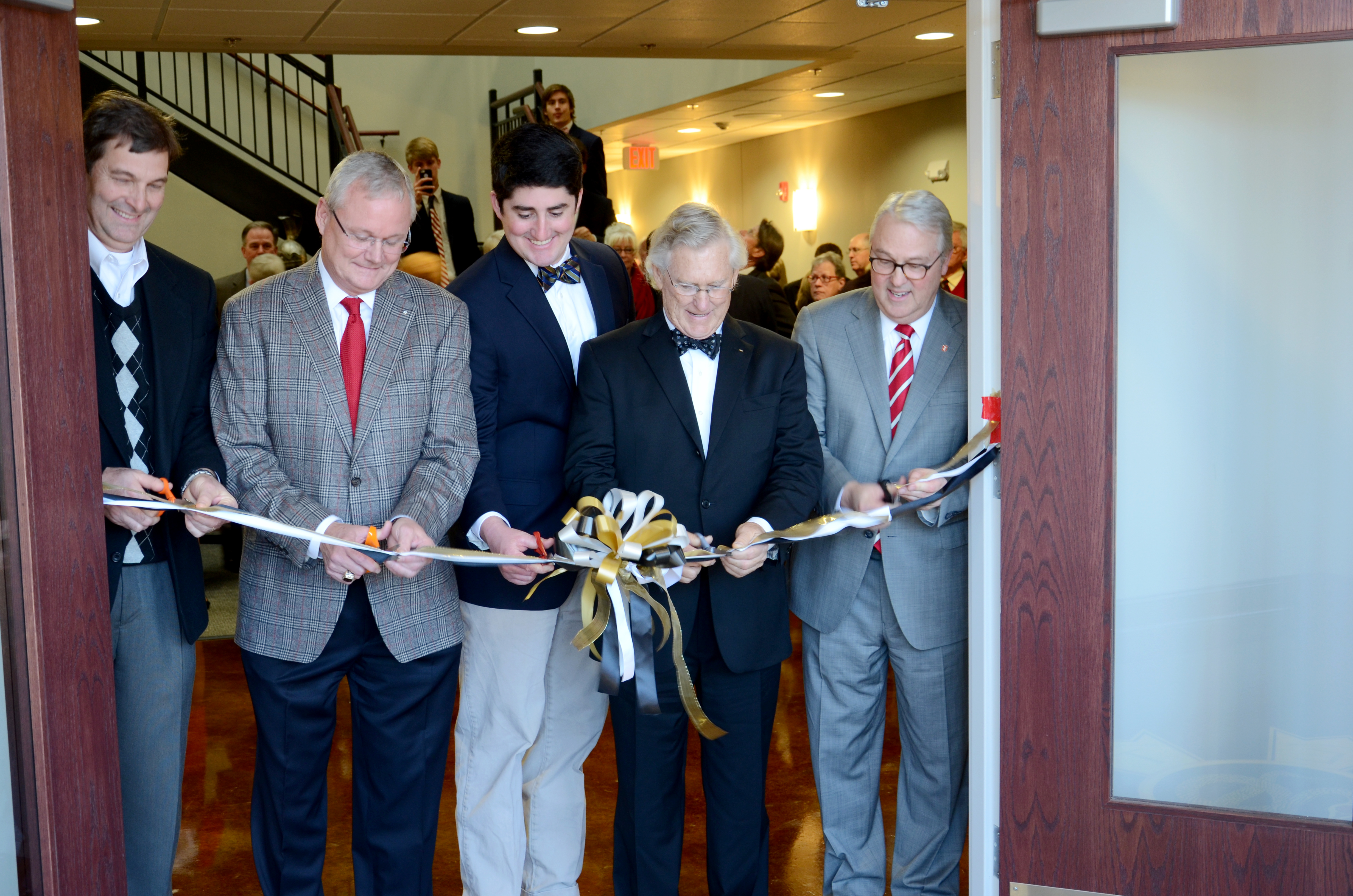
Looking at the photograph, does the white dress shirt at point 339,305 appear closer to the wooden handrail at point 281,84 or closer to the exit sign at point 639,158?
the wooden handrail at point 281,84

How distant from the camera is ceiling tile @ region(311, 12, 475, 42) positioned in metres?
6.82

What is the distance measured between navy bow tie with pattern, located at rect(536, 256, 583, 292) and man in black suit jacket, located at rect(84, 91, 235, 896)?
2.49 ft

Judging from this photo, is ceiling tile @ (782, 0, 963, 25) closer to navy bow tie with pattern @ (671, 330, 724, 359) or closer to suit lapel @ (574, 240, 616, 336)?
suit lapel @ (574, 240, 616, 336)

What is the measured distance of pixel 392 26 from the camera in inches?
279

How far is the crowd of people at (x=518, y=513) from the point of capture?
8.55 feet

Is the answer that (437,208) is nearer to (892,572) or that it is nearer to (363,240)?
(363,240)

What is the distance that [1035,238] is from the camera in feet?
7.75

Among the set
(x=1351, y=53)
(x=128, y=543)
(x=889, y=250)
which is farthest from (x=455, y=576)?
(x=1351, y=53)

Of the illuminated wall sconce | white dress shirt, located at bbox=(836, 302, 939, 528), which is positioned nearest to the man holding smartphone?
white dress shirt, located at bbox=(836, 302, 939, 528)

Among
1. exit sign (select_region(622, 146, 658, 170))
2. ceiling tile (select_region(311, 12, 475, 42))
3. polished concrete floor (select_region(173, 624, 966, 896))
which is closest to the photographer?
polished concrete floor (select_region(173, 624, 966, 896))

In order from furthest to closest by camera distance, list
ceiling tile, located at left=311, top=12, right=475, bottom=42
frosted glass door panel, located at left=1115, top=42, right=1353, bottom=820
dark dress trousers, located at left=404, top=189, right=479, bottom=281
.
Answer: dark dress trousers, located at left=404, top=189, right=479, bottom=281
ceiling tile, located at left=311, top=12, right=475, bottom=42
frosted glass door panel, located at left=1115, top=42, right=1353, bottom=820

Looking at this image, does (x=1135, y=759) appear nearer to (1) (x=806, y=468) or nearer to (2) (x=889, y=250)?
(1) (x=806, y=468)

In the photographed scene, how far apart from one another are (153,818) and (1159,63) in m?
2.67

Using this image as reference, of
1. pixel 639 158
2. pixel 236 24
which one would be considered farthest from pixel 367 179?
pixel 639 158
